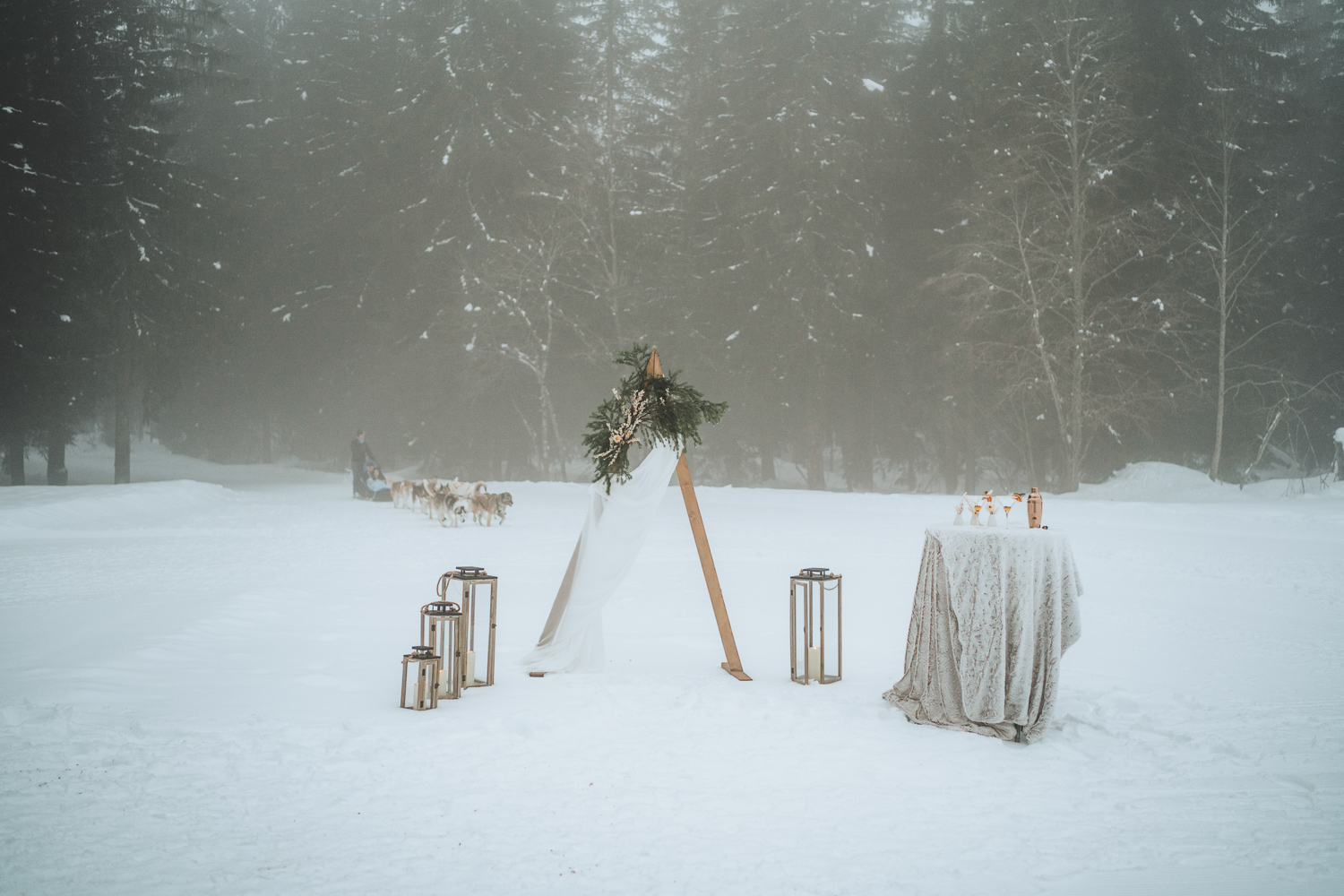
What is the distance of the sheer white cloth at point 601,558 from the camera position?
6.23 m

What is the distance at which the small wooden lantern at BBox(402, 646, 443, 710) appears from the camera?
517 cm

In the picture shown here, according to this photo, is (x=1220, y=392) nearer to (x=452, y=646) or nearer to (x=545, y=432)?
(x=545, y=432)

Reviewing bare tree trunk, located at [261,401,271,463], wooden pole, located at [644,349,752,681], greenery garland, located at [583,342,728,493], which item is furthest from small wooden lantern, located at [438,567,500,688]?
bare tree trunk, located at [261,401,271,463]

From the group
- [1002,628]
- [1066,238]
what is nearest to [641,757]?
[1002,628]

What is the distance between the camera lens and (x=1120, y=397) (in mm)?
21719

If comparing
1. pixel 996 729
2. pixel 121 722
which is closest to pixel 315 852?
pixel 121 722

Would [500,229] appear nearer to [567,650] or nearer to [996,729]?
[567,650]

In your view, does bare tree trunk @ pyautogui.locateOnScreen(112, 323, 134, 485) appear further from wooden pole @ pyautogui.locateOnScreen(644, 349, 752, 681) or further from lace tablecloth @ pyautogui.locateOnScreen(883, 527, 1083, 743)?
lace tablecloth @ pyautogui.locateOnScreen(883, 527, 1083, 743)

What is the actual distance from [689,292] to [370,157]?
13482 mm

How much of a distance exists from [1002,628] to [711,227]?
85.3 feet

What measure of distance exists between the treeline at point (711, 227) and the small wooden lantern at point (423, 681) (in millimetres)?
19046

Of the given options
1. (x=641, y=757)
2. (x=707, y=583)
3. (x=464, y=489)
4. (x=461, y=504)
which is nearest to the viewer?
(x=641, y=757)

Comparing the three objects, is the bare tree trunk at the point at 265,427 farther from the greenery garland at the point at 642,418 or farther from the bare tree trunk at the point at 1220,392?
the greenery garland at the point at 642,418

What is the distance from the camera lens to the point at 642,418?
6.12 meters
